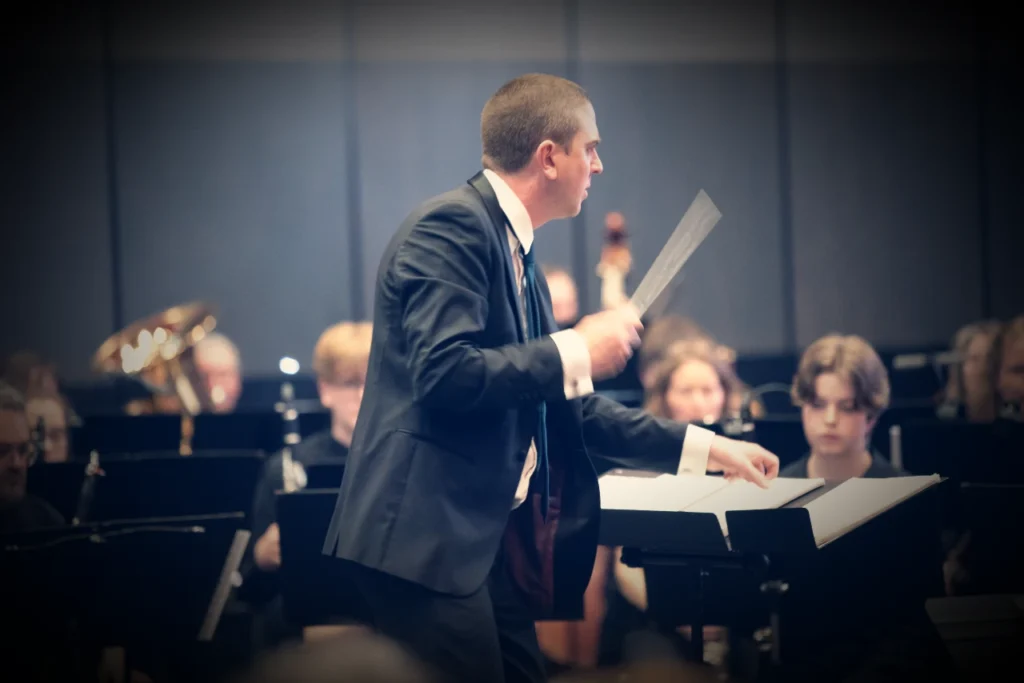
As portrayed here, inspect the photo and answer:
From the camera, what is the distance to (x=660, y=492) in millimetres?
2352

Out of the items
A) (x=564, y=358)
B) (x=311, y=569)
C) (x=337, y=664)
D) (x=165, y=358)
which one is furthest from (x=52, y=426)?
(x=337, y=664)

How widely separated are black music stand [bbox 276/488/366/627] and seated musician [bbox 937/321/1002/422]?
8.91 ft

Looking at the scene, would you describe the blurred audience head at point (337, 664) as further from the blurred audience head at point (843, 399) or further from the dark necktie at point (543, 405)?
the blurred audience head at point (843, 399)

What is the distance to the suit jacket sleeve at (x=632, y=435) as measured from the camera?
7.30 ft

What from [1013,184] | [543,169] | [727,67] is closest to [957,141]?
[1013,184]

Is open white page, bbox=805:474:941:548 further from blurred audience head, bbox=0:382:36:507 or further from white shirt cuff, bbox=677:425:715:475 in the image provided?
blurred audience head, bbox=0:382:36:507

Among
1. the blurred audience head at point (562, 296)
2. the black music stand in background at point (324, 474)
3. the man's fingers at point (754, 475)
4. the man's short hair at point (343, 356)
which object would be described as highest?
the blurred audience head at point (562, 296)

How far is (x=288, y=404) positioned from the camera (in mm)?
5754

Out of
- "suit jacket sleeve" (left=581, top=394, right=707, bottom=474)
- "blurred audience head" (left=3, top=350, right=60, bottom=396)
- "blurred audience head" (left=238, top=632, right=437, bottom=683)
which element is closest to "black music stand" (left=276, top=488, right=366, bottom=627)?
"suit jacket sleeve" (left=581, top=394, right=707, bottom=474)

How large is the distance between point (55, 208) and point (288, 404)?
263 centimetres

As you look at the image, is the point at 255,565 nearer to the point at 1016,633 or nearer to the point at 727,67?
the point at 1016,633

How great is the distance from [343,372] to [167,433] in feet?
3.29

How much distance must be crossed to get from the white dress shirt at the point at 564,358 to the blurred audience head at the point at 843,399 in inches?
52.6

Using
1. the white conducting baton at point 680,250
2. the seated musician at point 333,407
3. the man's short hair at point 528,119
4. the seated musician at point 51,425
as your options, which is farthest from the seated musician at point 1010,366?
the seated musician at point 51,425
